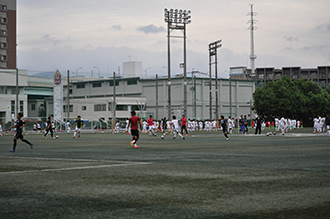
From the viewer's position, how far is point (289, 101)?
8056 centimetres

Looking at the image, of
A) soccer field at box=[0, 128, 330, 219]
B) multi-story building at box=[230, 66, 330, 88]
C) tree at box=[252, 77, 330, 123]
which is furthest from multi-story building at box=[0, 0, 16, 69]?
soccer field at box=[0, 128, 330, 219]

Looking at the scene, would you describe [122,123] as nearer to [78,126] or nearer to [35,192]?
[78,126]

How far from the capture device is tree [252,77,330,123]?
8019cm

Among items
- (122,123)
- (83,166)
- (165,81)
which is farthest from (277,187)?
(165,81)

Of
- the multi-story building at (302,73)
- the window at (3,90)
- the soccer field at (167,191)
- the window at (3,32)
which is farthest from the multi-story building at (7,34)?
the soccer field at (167,191)

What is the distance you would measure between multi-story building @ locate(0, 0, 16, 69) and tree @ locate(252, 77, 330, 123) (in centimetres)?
6156

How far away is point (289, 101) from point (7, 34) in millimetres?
69909

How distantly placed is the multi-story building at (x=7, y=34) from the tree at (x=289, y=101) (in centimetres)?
6156

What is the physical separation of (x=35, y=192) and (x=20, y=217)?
6.88 feet

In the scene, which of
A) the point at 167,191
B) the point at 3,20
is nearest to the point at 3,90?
the point at 3,20

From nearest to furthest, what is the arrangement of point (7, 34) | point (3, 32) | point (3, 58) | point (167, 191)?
point (167, 191) → point (3, 58) → point (3, 32) → point (7, 34)

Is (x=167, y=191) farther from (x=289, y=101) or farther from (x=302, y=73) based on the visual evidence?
(x=302, y=73)

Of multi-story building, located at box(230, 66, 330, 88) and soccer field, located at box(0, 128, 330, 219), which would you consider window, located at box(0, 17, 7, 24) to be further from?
soccer field, located at box(0, 128, 330, 219)

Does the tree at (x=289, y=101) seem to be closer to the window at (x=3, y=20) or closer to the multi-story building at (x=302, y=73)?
the multi-story building at (x=302, y=73)
